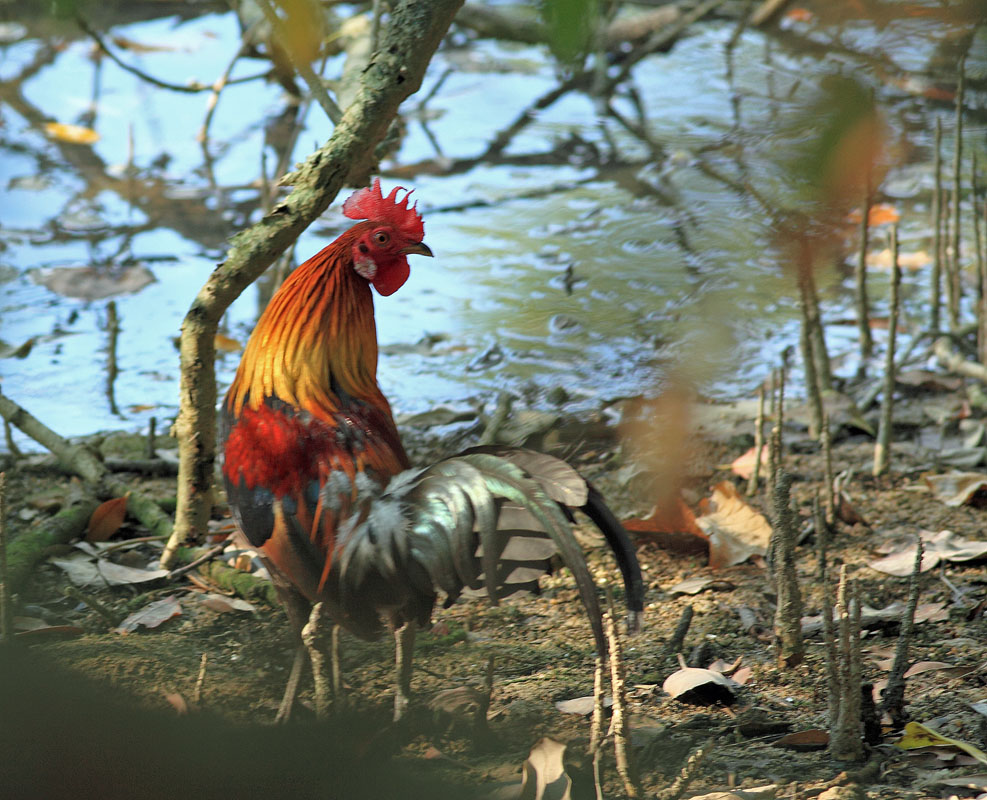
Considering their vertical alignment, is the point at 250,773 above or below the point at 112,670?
above

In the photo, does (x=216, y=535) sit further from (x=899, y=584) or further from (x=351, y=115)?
(x=899, y=584)

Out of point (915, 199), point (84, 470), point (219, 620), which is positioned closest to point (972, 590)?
point (219, 620)

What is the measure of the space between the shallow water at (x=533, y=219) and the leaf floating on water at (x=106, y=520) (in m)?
0.74

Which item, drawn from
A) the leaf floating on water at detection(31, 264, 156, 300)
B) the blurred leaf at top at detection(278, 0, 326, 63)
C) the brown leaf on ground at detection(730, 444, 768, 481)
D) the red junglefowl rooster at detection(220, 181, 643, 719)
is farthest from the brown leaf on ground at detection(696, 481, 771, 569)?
the leaf floating on water at detection(31, 264, 156, 300)

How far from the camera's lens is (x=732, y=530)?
9.57 feet

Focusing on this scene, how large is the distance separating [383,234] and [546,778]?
1215 millimetres

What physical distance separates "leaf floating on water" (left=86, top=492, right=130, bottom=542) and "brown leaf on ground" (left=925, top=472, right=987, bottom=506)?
2631mm

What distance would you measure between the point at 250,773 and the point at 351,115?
1.77m

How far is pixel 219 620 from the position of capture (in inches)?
103

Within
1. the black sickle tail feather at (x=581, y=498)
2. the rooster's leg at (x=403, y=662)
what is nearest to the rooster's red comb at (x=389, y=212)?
the black sickle tail feather at (x=581, y=498)

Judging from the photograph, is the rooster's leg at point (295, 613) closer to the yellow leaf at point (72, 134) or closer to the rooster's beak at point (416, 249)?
the rooster's beak at point (416, 249)

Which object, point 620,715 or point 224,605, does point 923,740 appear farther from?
point 224,605

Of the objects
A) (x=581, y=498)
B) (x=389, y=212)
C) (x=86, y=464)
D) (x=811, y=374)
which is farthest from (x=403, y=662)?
(x=811, y=374)

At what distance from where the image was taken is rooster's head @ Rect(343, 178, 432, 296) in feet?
7.25
